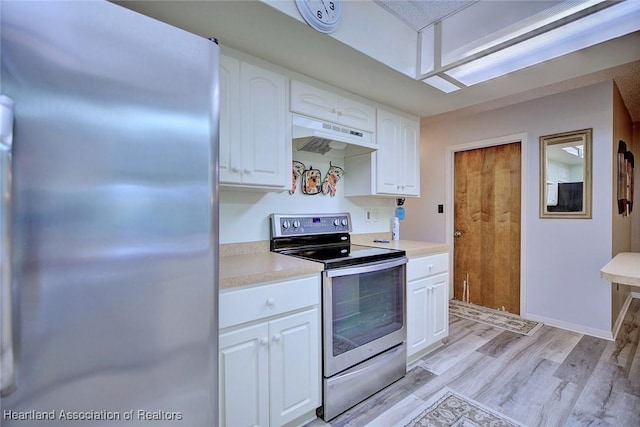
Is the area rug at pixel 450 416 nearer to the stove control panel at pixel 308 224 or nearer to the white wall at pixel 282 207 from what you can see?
the stove control panel at pixel 308 224

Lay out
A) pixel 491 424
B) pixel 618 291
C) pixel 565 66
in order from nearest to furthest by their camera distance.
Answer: pixel 491 424 → pixel 565 66 → pixel 618 291

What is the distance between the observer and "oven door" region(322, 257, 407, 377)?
1.65 meters

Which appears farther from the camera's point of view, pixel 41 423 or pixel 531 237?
pixel 531 237

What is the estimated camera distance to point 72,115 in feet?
2.40

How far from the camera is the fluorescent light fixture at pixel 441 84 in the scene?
2048mm

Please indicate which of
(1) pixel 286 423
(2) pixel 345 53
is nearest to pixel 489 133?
(2) pixel 345 53

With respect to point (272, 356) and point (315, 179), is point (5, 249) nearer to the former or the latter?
point (272, 356)

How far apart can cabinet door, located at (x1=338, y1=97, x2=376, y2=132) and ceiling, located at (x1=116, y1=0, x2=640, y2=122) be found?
0.10m

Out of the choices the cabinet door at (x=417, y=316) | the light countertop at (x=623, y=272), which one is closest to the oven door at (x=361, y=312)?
the cabinet door at (x=417, y=316)

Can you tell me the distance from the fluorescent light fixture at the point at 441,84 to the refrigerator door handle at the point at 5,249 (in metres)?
2.16

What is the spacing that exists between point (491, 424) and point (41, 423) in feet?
6.66

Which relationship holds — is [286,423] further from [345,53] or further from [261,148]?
[345,53]

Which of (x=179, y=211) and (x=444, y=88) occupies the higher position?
(x=444, y=88)

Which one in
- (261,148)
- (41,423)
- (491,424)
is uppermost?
(261,148)
